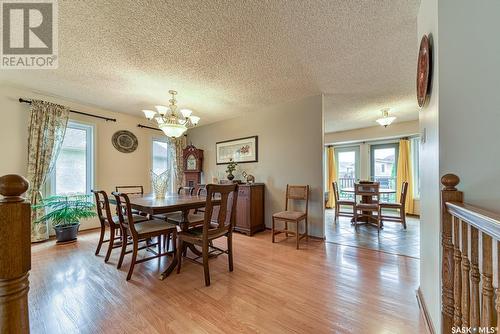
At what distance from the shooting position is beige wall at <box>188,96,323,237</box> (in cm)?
335

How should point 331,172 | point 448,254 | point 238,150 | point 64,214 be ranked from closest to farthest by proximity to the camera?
point 448,254
point 64,214
point 238,150
point 331,172

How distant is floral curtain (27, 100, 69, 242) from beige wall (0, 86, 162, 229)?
18 cm

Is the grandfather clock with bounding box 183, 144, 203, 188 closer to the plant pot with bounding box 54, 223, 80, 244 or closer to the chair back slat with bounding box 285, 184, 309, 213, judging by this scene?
the plant pot with bounding box 54, 223, 80, 244

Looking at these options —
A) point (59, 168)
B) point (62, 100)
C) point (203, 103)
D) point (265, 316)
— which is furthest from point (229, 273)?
point (62, 100)

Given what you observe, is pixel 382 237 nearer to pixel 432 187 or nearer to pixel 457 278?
pixel 432 187

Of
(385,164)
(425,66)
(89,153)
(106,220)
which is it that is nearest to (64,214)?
(106,220)

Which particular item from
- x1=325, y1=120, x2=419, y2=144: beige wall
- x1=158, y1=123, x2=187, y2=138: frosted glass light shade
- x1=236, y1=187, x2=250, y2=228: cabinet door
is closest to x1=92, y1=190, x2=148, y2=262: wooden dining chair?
x1=158, y1=123, x2=187, y2=138: frosted glass light shade

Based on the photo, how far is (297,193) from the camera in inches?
136

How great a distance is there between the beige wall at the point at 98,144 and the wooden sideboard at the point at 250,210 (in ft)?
8.05

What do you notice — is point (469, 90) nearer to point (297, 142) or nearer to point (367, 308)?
point (367, 308)

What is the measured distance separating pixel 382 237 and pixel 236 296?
2.89m

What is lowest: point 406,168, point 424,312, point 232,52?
point 424,312

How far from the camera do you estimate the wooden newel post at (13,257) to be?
49 centimetres

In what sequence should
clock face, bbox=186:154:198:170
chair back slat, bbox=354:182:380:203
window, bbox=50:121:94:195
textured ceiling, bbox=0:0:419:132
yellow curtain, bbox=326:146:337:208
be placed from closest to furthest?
textured ceiling, bbox=0:0:419:132 → window, bbox=50:121:94:195 → chair back slat, bbox=354:182:380:203 → clock face, bbox=186:154:198:170 → yellow curtain, bbox=326:146:337:208
